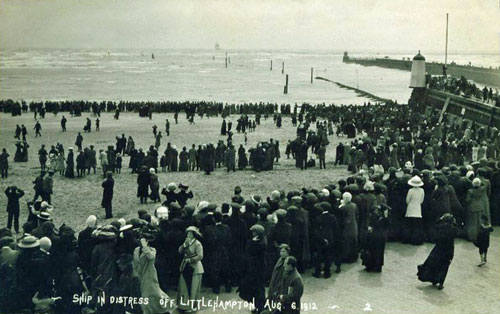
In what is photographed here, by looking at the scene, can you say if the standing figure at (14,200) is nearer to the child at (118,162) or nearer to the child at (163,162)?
the child at (118,162)

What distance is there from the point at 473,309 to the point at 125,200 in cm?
1121

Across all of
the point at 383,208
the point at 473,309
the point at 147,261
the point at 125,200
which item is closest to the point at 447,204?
the point at 383,208

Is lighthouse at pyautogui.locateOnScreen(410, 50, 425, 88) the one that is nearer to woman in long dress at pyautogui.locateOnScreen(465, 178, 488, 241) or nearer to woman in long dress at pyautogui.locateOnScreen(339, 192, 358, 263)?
woman in long dress at pyautogui.locateOnScreen(465, 178, 488, 241)

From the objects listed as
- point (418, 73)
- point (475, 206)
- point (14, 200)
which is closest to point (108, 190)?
point (14, 200)

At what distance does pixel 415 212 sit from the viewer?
10.6m

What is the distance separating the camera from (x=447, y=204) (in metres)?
10.6

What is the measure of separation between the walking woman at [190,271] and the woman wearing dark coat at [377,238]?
10.9 feet

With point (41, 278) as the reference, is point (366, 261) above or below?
below

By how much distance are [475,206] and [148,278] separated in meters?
6.97

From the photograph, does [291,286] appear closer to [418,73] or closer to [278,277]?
[278,277]

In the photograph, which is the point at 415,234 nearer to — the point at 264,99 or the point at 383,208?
the point at 383,208

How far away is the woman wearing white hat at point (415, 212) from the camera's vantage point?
1058 centimetres

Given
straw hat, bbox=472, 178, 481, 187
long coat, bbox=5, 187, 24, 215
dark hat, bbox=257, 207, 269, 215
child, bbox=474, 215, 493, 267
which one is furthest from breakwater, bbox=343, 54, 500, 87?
long coat, bbox=5, 187, 24, 215

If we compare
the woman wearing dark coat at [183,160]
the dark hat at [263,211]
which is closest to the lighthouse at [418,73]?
the woman wearing dark coat at [183,160]
